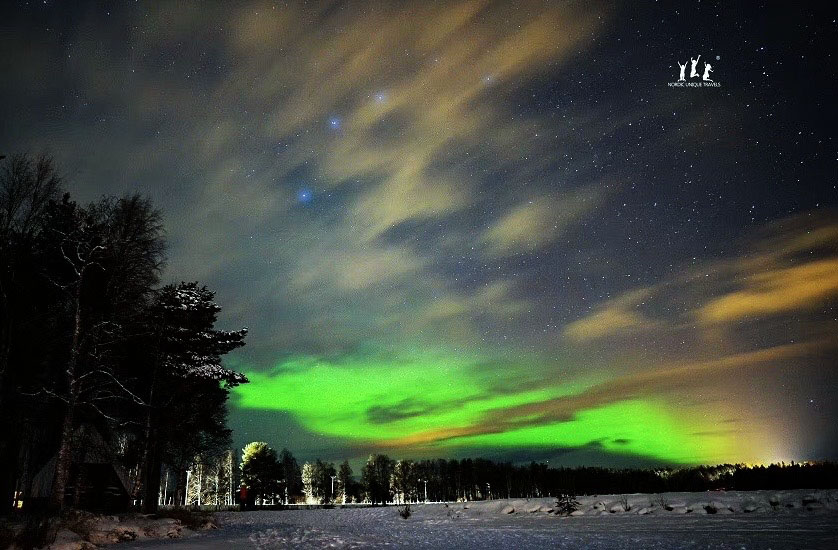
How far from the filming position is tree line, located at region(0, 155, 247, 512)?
21062 millimetres

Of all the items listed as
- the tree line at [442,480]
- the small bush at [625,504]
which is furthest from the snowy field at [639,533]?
the tree line at [442,480]

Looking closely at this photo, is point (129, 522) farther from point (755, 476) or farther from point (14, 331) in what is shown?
point (755, 476)

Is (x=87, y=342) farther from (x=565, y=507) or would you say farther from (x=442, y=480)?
(x=442, y=480)

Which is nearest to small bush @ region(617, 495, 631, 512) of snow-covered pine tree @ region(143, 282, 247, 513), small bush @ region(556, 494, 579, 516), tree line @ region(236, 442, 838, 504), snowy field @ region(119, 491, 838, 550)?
snowy field @ region(119, 491, 838, 550)

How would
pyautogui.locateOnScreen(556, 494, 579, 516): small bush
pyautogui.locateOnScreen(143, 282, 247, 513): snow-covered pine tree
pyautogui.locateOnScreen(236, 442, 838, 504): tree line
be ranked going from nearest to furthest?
pyautogui.locateOnScreen(143, 282, 247, 513): snow-covered pine tree, pyautogui.locateOnScreen(556, 494, 579, 516): small bush, pyautogui.locateOnScreen(236, 442, 838, 504): tree line

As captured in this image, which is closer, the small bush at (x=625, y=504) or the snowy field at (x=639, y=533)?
the snowy field at (x=639, y=533)

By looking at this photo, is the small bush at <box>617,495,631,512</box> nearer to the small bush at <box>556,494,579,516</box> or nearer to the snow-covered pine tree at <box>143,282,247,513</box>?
the small bush at <box>556,494,579,516</box>

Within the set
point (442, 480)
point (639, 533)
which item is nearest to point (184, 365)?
point (639, 533)

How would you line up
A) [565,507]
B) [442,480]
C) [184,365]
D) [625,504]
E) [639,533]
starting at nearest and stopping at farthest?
[639,533], [184,365], [625,504], [565,507], [442,480]

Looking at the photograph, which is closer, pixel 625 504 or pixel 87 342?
pixel 87 342

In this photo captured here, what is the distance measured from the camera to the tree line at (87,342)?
21062 mm

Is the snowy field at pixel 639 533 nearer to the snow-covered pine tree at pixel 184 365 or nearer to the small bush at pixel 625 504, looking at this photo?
the small bush at pixel 625 504

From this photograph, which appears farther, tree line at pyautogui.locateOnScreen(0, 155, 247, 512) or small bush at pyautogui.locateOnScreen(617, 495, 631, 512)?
small bush at pyautogui.locateOnScreen(617, 495, 631, 512)

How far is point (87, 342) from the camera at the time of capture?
73.8 ft
